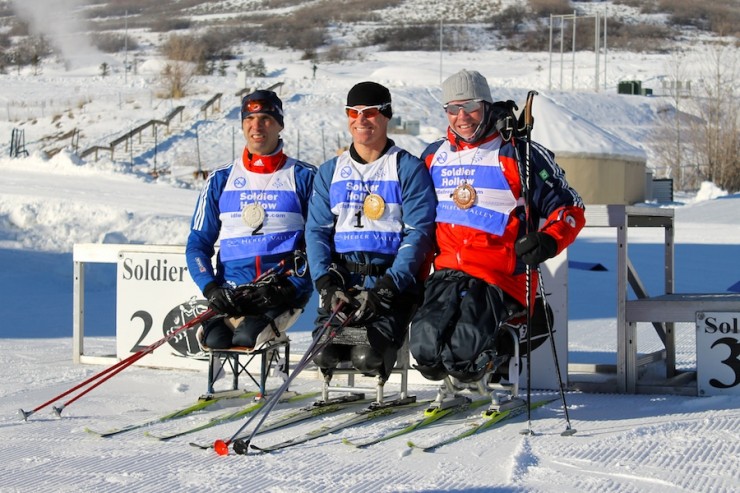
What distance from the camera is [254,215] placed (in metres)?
A: 5.30

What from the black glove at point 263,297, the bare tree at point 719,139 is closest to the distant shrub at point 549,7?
the bare tree at point 719,139

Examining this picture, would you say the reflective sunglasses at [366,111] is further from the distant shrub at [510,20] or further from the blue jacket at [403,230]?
the distant shrub at [510,20]

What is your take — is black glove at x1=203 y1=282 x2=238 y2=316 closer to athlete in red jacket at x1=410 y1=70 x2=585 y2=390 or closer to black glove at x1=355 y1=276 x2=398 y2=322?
black glove at x1=355 y1=276 x2=398 y2=322

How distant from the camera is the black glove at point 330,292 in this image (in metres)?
4.64

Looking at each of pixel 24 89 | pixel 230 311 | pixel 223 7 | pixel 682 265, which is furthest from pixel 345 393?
pixel 223 7

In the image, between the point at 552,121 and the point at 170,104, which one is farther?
the point at 170,104

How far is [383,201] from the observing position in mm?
4887

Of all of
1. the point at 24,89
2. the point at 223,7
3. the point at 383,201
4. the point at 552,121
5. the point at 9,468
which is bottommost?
the point at 9,468

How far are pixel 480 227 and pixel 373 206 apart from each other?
0.49 m

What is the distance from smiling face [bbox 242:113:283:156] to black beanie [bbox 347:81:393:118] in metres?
0.53

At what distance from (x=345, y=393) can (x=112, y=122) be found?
3643cm

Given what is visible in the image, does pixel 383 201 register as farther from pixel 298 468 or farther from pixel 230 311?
pixel 298 468

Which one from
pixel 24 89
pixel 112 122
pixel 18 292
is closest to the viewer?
pixel 18 292

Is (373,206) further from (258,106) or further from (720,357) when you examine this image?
(720,357)
